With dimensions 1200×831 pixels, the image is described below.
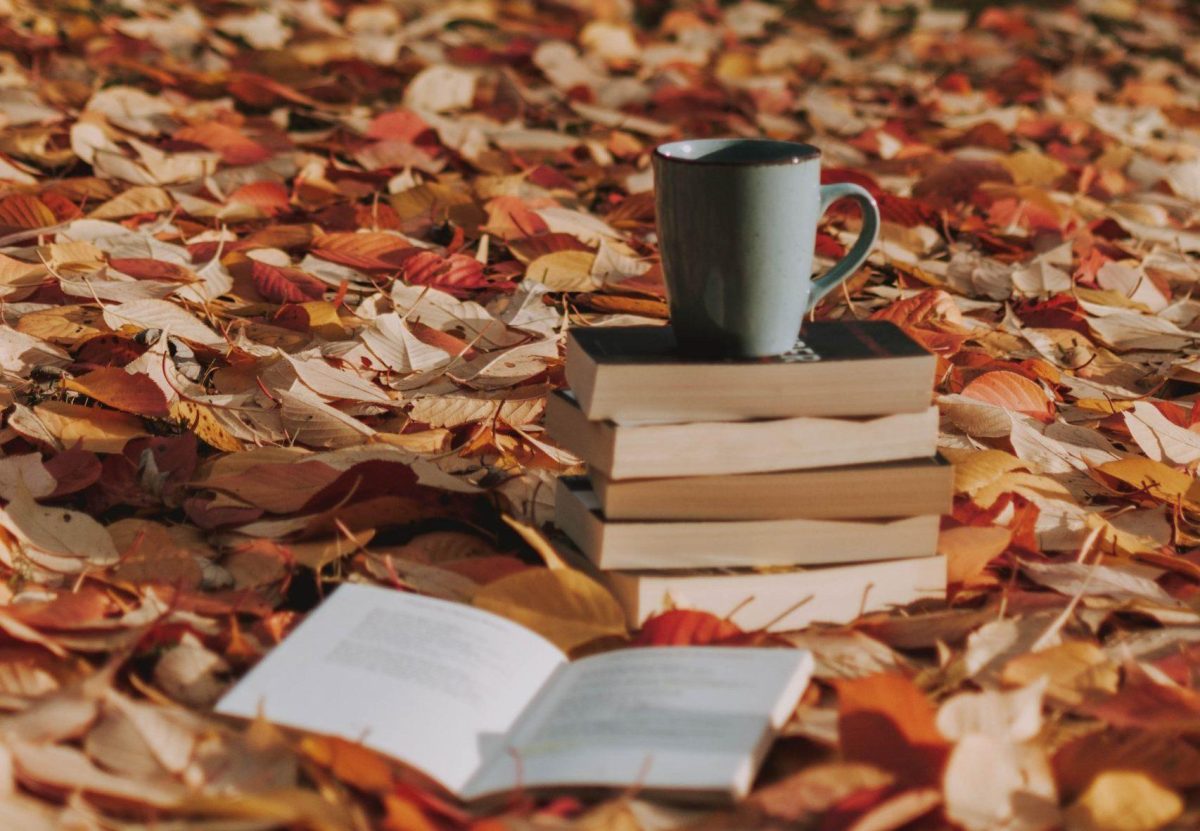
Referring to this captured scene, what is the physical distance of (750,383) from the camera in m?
1.17

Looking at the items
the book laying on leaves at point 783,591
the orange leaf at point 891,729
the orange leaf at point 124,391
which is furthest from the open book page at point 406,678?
the orange leaf at point 124,391

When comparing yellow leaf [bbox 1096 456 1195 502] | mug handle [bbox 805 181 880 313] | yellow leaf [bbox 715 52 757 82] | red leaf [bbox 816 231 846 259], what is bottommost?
yellow leaf [bbox 715 52 757 82]

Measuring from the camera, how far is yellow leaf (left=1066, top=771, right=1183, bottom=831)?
3.03 ft

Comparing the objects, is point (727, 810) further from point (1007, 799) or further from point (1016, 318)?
point (1016, 318)

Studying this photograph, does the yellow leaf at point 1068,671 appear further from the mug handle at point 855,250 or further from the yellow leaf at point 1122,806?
the mug handle at point 855,250

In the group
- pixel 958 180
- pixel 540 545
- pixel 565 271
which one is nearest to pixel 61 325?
pixel 565 271

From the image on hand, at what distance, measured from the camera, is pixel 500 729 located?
3.28ft

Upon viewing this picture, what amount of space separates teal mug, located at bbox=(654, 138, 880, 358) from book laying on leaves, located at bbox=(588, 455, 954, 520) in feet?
0.38

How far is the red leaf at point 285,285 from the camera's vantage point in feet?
6.13

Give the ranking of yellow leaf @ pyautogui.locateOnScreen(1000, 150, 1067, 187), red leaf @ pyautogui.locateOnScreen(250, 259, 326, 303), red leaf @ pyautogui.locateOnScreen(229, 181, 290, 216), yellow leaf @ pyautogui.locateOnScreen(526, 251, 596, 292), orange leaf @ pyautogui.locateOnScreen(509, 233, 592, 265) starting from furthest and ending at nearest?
1. yellow leaf @ pyautogui.locateOnScreen(1000, 150, 1067, 187)
2. red leaf @ pyautogui.locateOnScreen(229, 181, 290, 216)
3. orange leaf @ pyautogui.locateOnScreen(509, 233, 592, 265)
4. yellow leaf @ pyautogui.locateOnScreen(526, 251, 596, 292)
5. red leaf @ pyautogui.locateOnScreen(250, 259, 326, 303)

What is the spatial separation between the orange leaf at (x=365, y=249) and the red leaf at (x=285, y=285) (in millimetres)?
78

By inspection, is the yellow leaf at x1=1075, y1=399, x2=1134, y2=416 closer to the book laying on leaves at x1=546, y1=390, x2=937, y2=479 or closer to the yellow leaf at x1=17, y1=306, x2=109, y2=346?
the book laying on leaves at x1=546, y1=390, x2=937, y2=479

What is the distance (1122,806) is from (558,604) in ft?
1.44

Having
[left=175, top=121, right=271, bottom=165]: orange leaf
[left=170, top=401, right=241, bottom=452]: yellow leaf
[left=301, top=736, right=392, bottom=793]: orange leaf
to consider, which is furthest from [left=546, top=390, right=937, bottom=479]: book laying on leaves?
[left=175, top=121, right=271, bottom=165]: orange leaf
